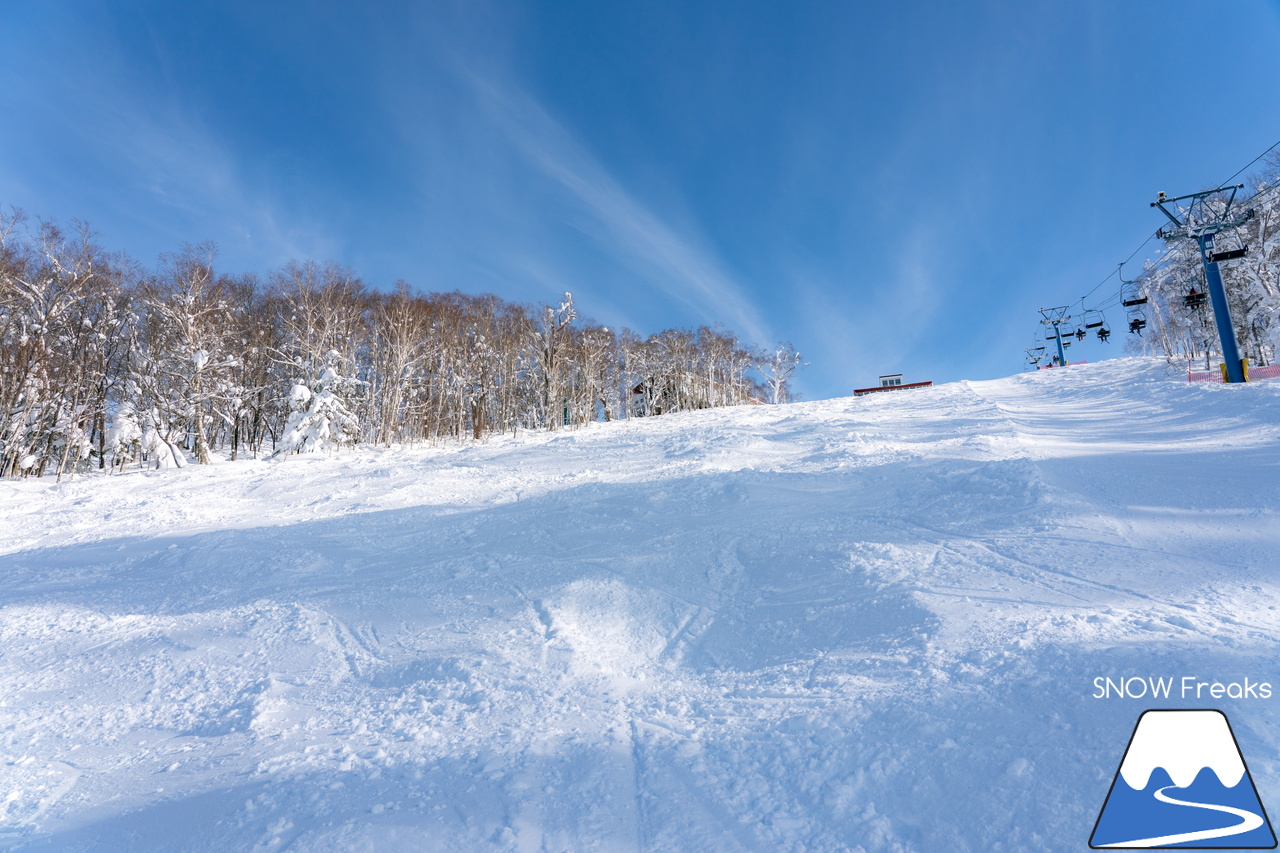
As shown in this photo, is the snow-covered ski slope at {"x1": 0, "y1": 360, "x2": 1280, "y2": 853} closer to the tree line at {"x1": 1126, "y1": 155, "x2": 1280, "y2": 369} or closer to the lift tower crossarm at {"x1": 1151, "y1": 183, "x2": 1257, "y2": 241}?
the lift tower crossarm at {"x1": 1151, "y1": 183, "x2": 1257, "y2": 241}

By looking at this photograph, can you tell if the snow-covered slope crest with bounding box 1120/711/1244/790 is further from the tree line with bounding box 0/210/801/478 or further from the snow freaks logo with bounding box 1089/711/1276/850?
the tree line with bounding box 0/210/801/478

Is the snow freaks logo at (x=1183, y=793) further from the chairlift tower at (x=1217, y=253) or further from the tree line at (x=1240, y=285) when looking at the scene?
the tree line at (x=1240, y=285)

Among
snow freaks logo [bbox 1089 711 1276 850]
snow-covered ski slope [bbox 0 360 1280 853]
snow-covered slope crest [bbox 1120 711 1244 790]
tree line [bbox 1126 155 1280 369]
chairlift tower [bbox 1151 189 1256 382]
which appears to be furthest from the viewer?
tree line [bbox 1126 155 1280 369]

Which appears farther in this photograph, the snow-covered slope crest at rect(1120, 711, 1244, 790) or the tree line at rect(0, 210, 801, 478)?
the tree line at rect(0, 210, 801, 478)

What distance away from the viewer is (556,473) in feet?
38.9

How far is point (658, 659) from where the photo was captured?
4.36m

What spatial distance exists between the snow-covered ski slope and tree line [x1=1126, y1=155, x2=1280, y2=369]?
1896 centimetres

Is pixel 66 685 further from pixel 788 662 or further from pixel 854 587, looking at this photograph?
pixel 854 587

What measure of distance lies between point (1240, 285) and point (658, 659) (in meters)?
37.7

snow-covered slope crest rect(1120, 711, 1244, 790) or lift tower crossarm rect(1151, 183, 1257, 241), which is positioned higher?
lift tower crossarm rect(1151, 183, 1257, 241)

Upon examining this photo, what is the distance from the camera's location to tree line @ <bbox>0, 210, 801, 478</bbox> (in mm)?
18031

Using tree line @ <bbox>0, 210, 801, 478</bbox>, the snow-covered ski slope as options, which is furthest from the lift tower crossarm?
tree line @ <bbox>0, 210, 801, 478</bbox>

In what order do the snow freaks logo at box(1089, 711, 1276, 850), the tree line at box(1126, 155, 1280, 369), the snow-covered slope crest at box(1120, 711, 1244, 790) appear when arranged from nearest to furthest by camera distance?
the snow freaks logo at box(1089, 711, 1276, 850) < the snow-covered slope crest at box(1120, 711, 1244, 790) < the tree line at box(1126, 155, 1280, 369)

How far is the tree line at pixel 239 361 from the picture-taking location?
18.0 metres
